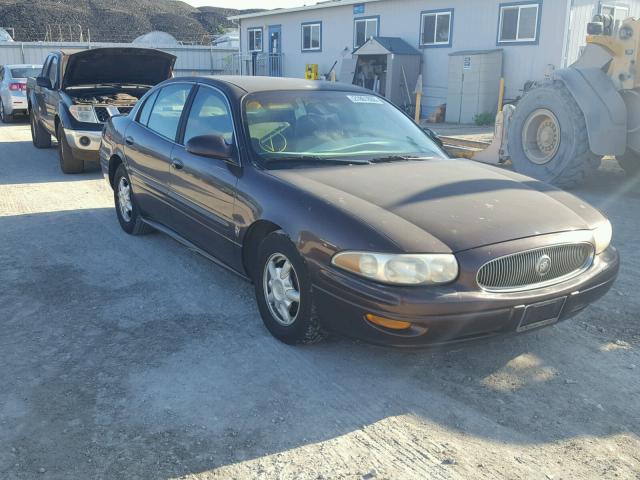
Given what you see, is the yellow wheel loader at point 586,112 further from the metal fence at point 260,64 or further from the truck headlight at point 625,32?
the metal fence at point 260,64

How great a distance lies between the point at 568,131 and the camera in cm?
799

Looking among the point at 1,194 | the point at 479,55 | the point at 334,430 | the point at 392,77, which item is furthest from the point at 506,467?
the point at 392,77

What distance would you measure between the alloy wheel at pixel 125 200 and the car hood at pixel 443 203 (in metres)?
2.69

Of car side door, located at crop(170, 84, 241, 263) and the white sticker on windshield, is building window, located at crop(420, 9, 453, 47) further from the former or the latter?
car side door, located at crop(170, 84, 241, 263)

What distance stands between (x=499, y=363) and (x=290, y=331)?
1.23 m

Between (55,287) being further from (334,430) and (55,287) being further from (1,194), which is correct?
(1,194)

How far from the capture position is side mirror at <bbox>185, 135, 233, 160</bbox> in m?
4.14

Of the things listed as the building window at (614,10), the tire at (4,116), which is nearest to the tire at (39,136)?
the tire at (4,116)

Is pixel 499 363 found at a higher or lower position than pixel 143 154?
lower

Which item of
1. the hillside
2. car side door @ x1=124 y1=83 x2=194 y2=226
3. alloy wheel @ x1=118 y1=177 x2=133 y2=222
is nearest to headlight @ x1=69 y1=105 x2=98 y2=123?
alloy wheel @ x1=118 y1=177 x2=133 y2=222

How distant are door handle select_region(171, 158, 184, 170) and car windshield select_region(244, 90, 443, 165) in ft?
2.51

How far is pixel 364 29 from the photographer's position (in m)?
22.0

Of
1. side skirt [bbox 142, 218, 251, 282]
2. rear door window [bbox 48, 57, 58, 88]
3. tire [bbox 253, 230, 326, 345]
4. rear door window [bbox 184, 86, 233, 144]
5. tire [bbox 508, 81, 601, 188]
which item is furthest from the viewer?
rear door window [bbox 48, 57, 58, 88]

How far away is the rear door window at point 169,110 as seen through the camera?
16.8ft
